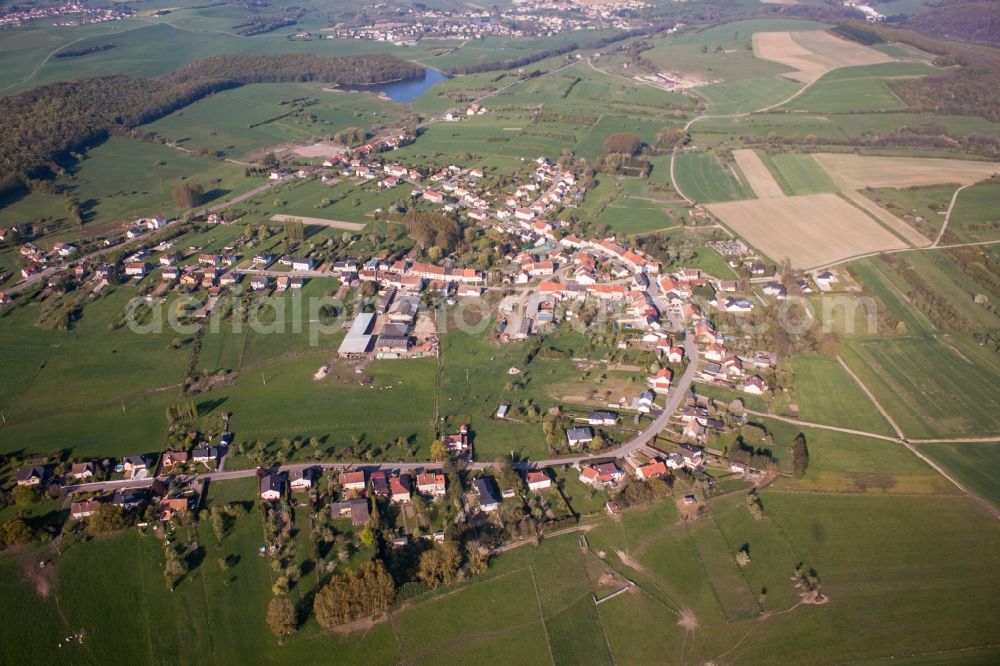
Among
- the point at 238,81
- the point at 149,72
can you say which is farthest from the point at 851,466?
the point at 149,72

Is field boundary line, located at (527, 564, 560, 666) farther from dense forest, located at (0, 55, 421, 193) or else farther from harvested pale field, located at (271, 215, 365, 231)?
dense forest, located at (0, 55, 421, 193)

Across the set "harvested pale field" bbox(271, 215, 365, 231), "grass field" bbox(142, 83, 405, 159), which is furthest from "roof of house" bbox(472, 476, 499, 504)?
"grass field" bbox(142, 83, 405, 159)

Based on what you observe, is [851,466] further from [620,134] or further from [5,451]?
[620,134]

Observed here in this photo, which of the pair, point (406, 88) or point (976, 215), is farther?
point (406, 88)

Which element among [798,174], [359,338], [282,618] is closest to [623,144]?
[798,174]

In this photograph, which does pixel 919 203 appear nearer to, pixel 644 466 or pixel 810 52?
pixel 644 466
